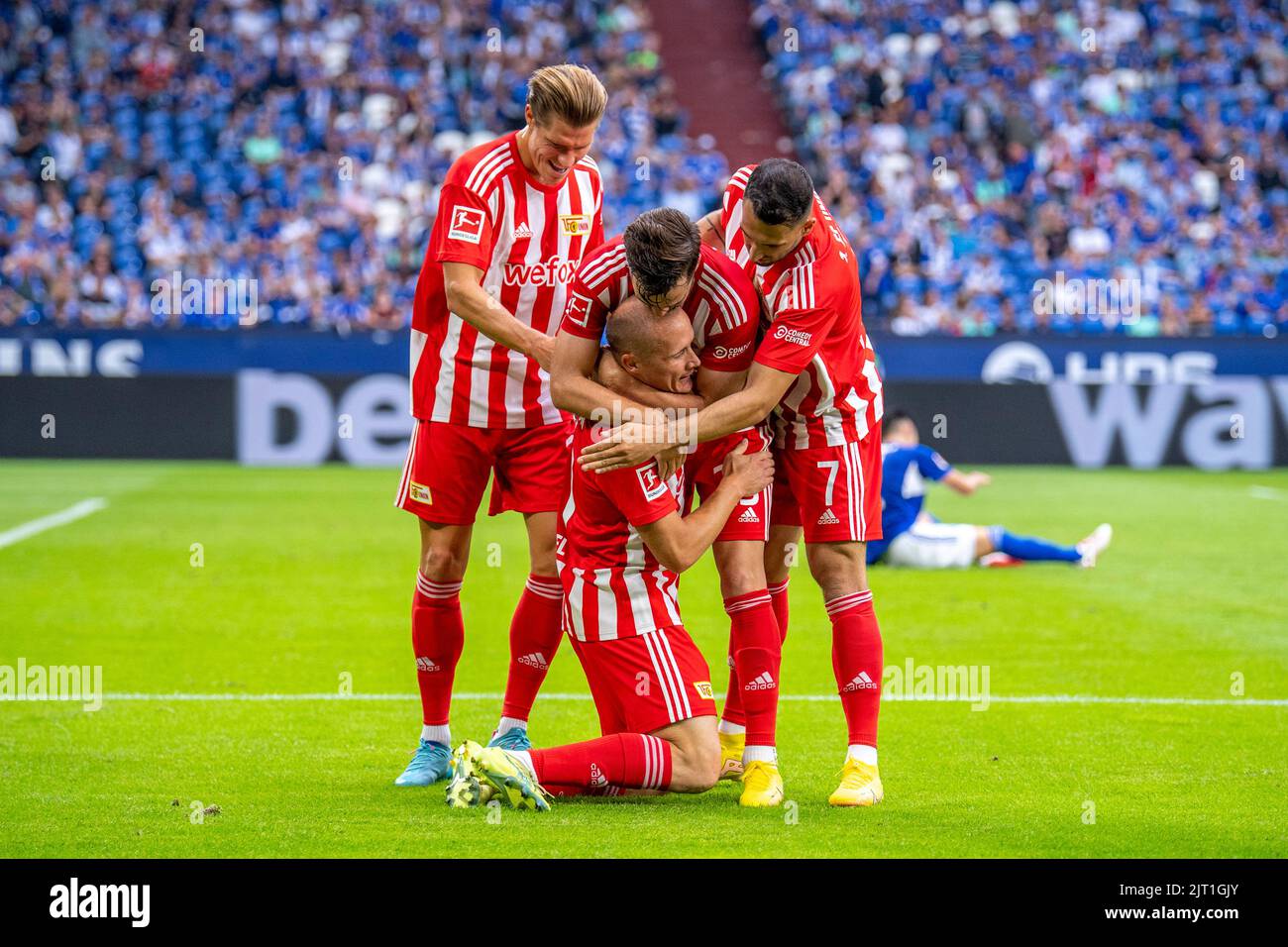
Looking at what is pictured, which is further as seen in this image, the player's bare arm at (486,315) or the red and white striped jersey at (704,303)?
the player's bare arm at (486,315)

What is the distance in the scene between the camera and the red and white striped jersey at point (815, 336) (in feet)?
17.2

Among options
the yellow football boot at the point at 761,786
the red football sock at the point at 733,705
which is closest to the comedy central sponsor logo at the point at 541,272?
the red football sock at the point at 733,705

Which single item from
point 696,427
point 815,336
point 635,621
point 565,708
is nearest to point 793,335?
point 815,336

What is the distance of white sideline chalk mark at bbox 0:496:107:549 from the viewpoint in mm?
13211

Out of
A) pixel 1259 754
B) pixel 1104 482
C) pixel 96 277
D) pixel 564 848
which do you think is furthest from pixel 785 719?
pixel 96 277

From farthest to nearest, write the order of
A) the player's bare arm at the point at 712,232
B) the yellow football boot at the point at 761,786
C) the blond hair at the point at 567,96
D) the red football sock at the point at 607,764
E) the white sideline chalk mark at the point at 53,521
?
the white sideline chalk mark at the point at 53,521, the player's bare arm at the point at 712,232, the blond hair at the point at 567,96, the yellow football boot at the point at 761,786, the red football sock at the point at 607,764

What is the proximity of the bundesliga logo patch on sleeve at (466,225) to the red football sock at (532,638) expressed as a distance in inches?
49.4

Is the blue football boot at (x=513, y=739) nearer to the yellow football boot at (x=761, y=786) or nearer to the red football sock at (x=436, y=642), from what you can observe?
the red football sock at (x=436, y=642)

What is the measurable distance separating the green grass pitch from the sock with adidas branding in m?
0.52

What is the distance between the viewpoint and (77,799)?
206 inches

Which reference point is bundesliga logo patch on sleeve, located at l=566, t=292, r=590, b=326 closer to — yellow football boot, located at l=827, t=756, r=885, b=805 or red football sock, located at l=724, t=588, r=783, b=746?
red football sock, located at l=724, t=588, r=783, b=746
